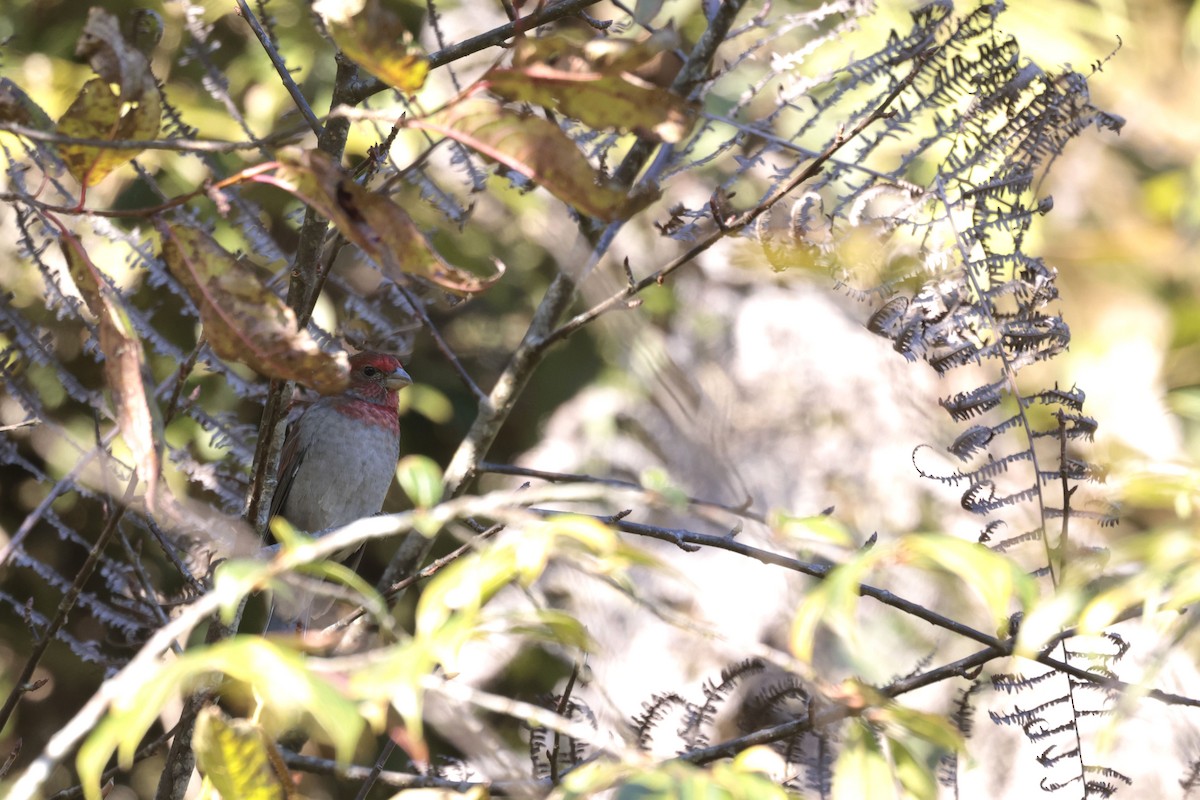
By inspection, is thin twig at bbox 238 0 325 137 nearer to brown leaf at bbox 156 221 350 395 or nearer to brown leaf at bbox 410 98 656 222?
brown leaf at bbox 156 221 350 395

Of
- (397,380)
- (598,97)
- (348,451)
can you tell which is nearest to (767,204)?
(598,97)

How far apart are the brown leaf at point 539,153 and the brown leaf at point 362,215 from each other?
0.12 m

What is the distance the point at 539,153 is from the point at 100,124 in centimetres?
58

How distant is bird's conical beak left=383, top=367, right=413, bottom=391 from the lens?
4.40m

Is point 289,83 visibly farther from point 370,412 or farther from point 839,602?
point 370,412

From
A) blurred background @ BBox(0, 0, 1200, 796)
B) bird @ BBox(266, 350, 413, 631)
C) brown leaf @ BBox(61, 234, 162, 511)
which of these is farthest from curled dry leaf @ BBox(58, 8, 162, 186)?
bird @ BBox(266, 350, 413, 631)

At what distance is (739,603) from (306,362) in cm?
359

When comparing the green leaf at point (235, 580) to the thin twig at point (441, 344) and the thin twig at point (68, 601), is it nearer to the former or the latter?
the thin twig at point (68, 601)

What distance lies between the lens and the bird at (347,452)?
4.41 metres

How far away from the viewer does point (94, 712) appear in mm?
1050

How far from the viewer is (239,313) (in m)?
1.39

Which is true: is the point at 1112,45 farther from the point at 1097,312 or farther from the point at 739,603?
the point at 739,603

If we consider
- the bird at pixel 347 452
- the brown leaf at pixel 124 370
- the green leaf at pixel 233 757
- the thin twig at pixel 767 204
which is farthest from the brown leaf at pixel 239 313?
the bird at pixel 347 452

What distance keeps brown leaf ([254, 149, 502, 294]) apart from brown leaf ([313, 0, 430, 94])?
0.45ft
